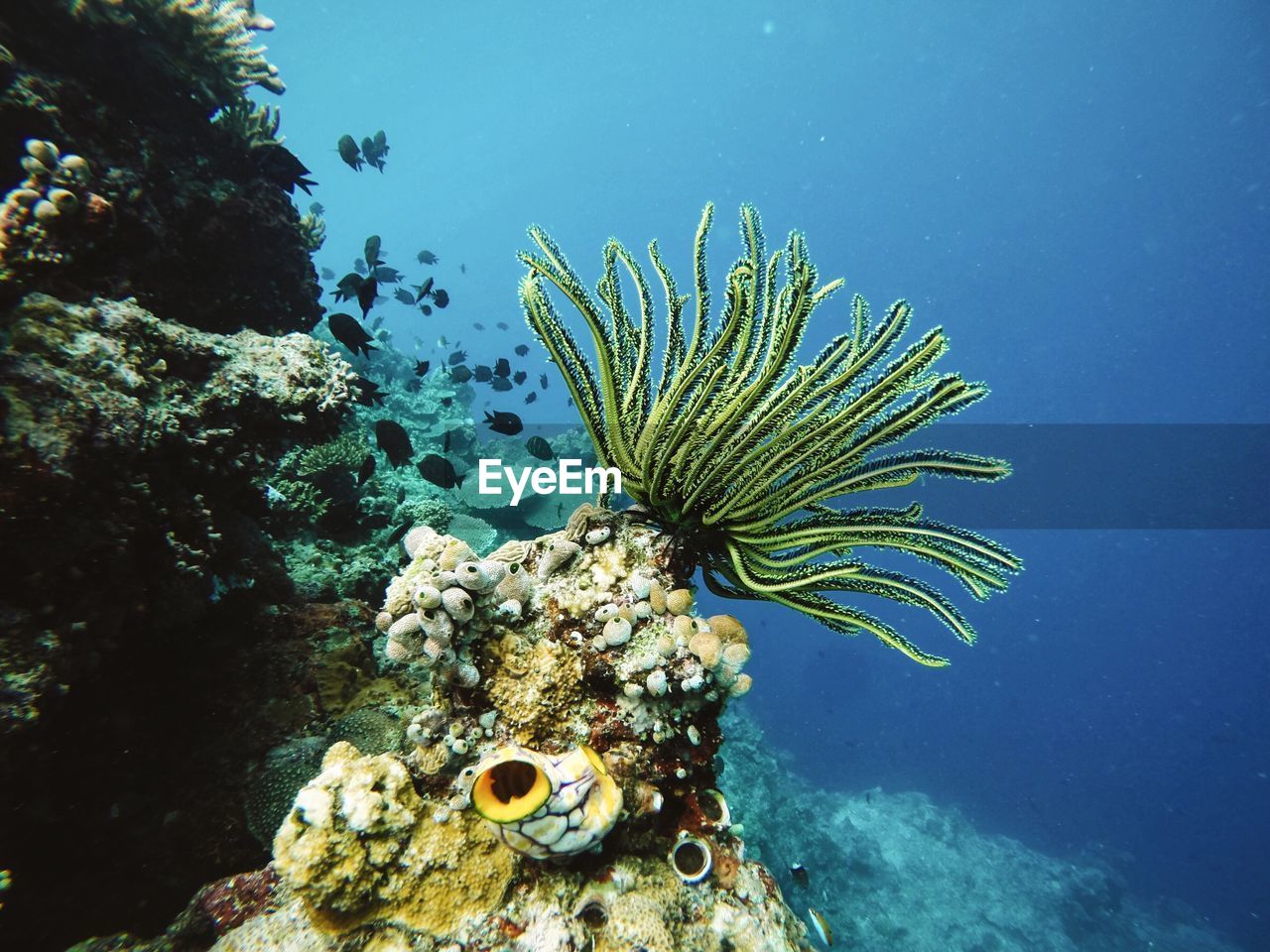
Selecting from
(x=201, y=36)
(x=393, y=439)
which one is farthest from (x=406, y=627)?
(x=201, y=36)

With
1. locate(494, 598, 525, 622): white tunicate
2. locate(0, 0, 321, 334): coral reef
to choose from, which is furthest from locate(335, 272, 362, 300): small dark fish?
locate(494, 598, 525, 622): white tunicate

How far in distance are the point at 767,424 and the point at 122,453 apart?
10.1 feet

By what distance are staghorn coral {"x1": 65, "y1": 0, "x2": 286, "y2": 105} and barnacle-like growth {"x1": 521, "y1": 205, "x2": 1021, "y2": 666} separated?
5.34 metres

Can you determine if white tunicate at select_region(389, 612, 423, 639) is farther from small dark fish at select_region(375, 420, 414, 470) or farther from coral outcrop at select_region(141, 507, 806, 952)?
small dark fish at select_region(375, 420, 414, 470)

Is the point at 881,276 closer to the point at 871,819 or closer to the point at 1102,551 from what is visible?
the point at 1102,551

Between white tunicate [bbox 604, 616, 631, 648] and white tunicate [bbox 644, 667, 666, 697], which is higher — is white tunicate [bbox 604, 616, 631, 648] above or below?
above

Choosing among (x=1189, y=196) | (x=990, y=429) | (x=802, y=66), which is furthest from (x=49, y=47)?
(x=802, y=66)

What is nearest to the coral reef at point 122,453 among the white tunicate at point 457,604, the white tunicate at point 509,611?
the white tunicate at point 457,604

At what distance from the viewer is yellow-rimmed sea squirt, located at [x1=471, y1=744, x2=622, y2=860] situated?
170 centimetres

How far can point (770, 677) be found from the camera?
55.7 metres

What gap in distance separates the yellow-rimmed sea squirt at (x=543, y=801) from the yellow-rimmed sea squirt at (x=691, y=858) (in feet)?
1.84

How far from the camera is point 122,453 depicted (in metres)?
2.49

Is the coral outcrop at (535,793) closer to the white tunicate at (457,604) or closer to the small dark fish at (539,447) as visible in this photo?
the white tunicate at (457,604)

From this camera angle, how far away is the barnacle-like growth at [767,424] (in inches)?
93.7
